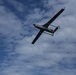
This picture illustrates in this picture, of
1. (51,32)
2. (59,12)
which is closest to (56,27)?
(51,32)

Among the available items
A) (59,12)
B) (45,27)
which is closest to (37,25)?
(45,27)

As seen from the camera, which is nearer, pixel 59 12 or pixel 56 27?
pixel 59 12

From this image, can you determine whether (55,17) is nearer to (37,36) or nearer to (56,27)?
(56,27)

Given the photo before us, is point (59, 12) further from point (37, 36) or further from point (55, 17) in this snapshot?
point (37, 36)

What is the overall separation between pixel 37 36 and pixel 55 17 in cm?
1088

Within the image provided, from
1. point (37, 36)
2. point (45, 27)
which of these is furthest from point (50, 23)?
point (37, 36)

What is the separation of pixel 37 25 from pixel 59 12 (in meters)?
8.62

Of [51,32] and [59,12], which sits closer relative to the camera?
[59,12]

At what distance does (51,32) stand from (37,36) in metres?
6.35

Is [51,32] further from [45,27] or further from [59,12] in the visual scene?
[59,12]

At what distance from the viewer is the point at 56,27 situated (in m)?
78.8

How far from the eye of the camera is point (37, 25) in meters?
74.6

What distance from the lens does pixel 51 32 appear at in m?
76.9

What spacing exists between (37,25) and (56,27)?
7.93 meters
